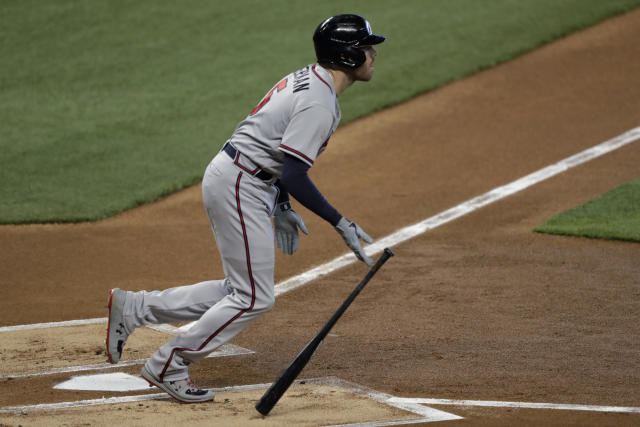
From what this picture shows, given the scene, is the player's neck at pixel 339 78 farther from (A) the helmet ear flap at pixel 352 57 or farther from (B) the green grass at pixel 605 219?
(B) the green grass at pixel 605 219

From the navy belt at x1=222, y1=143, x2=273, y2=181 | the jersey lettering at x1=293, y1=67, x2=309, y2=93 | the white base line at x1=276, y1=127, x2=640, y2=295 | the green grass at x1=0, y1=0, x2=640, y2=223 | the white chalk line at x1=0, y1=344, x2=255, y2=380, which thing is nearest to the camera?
the jersey lettering at x1=293, y1=67, x2=309, y2=93

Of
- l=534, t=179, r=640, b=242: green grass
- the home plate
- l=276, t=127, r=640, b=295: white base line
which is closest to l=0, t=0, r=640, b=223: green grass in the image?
l=276, t=127, r=640, b=295: white base line

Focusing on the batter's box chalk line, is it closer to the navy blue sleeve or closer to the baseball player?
the baseball player

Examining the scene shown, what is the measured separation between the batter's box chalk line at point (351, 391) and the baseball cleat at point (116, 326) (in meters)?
0.27

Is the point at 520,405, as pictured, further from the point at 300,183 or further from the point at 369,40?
the point at 369,40

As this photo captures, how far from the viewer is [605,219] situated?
27.0 ft

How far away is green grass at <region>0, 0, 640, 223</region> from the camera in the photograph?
10266mm

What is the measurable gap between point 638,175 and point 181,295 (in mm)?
5973

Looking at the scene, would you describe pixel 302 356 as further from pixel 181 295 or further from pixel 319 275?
pixel 319 275

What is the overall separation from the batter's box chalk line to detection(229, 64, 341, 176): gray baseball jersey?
1170 millimetres

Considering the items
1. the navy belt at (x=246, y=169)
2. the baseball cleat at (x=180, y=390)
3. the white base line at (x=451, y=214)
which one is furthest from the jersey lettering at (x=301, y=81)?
the white base line at (x=451, y=214)

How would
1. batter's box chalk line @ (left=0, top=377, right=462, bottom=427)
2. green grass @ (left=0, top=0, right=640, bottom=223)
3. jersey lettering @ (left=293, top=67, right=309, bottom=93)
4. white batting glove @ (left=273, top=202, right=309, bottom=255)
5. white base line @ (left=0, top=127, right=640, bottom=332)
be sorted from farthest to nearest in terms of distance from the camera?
green grass @ (left=0, top=0, right=640, bottom=223) < white base line @ (left=0, top=127, right=640, bottom=332) < white batting glove @ (left=273, top=202, right=309, bottom=255) < jersey lettering @ (left=293, top=67, right=309, bottom=93) < batter's box chalk line @ (left=0, top=377, right=462, bottom=427)

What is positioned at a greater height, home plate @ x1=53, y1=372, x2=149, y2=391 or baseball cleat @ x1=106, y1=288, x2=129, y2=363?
baseball cleat @ x1=106, y1=288, x2=129, y2=363

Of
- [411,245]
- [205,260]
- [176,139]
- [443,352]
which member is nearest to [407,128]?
[176,139]
